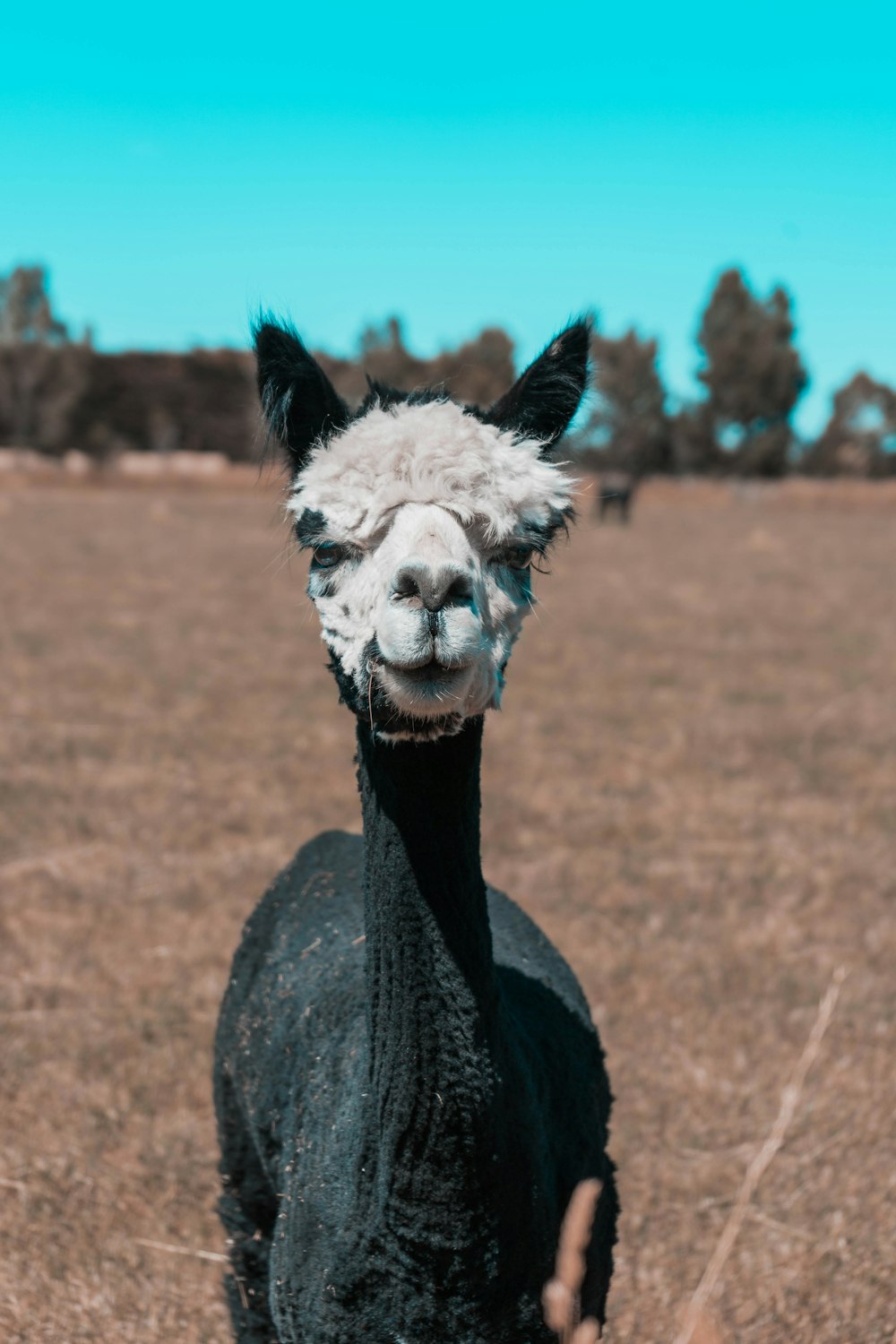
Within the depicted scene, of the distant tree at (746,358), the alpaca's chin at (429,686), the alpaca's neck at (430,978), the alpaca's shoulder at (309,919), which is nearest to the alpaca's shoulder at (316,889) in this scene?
the alpaca's shoulder at (309,919)

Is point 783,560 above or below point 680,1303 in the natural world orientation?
above

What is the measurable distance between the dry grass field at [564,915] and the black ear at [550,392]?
58cm

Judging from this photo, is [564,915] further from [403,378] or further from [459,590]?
[403,378]

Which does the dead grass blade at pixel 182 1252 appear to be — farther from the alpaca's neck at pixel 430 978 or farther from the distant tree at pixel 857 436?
the distant tree at pixel 857 436

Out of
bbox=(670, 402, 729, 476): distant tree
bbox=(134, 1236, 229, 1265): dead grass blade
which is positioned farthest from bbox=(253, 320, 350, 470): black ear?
bbox=(670, 402, 729, 476): distant tree

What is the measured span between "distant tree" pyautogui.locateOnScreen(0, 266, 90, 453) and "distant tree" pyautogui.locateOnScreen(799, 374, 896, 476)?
46534mm

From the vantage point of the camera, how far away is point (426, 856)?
2.23 metres

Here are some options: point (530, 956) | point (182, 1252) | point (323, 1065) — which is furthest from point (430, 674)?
point (182, 1252)

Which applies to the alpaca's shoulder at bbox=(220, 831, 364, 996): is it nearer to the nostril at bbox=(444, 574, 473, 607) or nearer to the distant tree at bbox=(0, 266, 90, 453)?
the nostril at bbox=(444, 574, 473, 607)

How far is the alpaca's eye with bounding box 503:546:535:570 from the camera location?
2.20 metres

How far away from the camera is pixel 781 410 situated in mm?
59312

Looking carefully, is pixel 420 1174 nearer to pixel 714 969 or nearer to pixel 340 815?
pixel 714 969

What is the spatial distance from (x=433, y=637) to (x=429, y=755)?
33 centimetres

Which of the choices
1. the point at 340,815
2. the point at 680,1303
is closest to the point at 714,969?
the point at 680,1303
